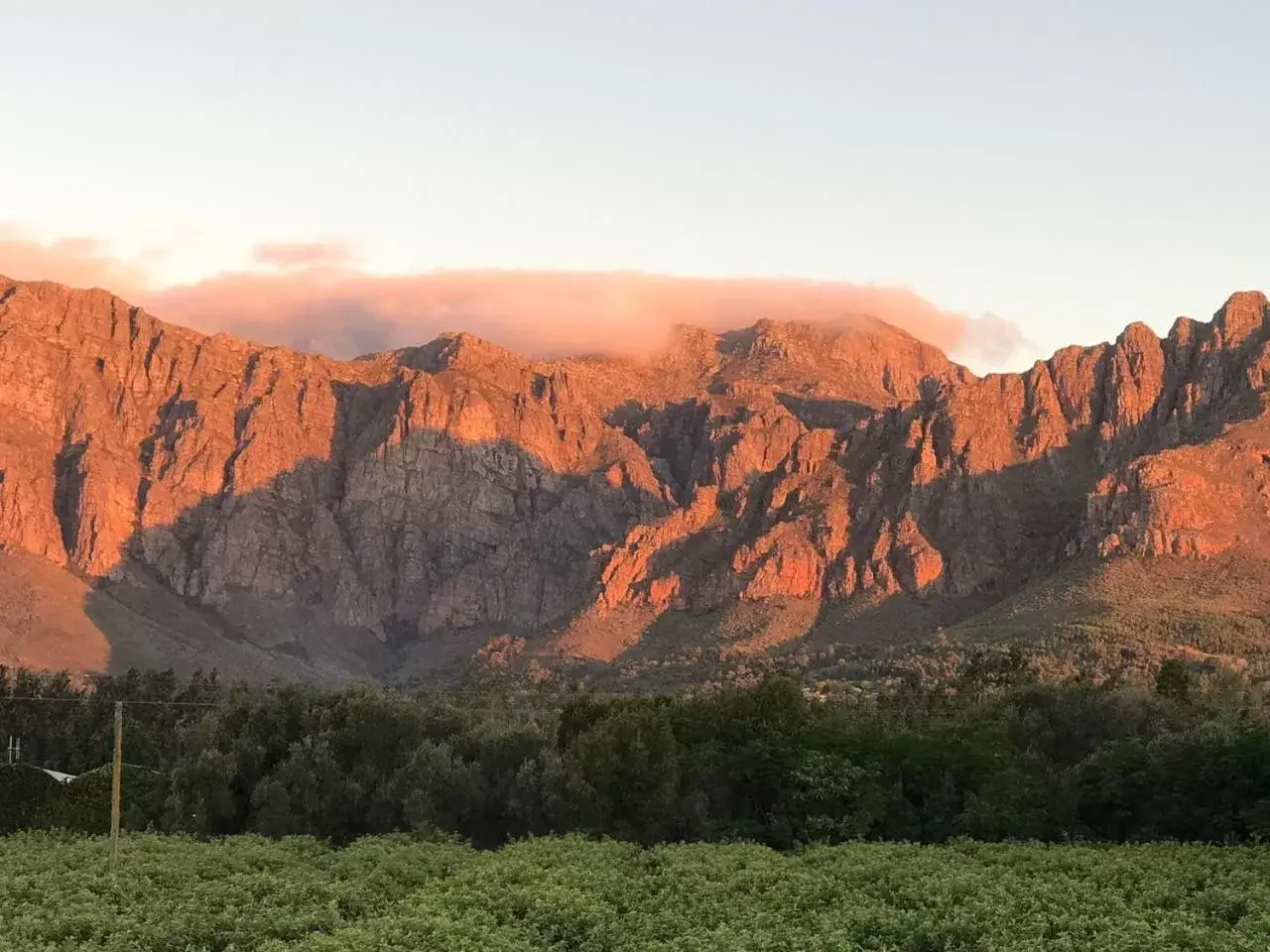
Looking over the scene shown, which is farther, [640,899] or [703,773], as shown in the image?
[703,773]

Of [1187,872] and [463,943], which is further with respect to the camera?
[1187,872]

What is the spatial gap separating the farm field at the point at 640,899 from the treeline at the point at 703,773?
45.5 ft

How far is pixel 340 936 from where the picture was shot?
99.7 ft

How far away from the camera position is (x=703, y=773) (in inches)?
2653

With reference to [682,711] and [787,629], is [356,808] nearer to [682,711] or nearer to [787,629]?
[682,711]

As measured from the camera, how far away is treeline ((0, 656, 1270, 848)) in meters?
59.9

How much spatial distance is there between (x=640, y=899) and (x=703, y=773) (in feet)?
97.9

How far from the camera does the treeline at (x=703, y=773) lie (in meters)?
59.9

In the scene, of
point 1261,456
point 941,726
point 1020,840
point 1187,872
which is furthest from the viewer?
point 1261,456

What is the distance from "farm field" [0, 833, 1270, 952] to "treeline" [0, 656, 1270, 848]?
13.9 m

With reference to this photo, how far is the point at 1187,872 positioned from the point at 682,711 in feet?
127

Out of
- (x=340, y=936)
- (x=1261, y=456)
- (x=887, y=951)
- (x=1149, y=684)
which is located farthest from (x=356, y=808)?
(x=1261, y=456)

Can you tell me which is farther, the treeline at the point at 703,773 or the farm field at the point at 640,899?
the treeline at the point at 703,773

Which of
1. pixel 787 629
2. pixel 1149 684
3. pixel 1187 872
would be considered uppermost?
pixel 1187 872
